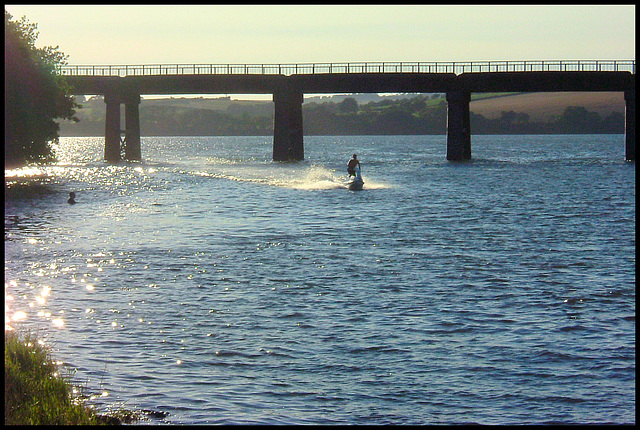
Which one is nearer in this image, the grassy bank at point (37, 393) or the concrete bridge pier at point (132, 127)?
the grassy bank at point (37, 393)

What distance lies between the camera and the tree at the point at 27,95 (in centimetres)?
6556

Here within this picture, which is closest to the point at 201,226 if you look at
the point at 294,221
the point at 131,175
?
the point at 294,221

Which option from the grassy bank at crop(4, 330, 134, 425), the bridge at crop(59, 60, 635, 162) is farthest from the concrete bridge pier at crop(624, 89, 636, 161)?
the grassy bank at crop(4, 330, 134, 425)

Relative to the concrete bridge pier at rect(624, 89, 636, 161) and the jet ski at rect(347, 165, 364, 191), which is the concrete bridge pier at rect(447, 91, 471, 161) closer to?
the concrete bridge pier at rect(624, 89, 636, 161)

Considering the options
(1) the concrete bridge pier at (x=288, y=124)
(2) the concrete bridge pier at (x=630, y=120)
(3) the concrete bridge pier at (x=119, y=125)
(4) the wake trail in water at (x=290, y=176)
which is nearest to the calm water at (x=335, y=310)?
(4) the wake trail in water at (x=290, y=176)

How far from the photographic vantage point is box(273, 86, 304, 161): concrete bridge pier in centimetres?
10512

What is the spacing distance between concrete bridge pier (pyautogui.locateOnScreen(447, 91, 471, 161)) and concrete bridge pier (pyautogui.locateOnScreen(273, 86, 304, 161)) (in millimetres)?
17288

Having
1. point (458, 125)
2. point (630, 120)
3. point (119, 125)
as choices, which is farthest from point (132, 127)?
point (630, 120)

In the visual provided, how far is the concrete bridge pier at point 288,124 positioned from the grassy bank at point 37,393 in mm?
87851

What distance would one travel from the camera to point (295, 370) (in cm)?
1889

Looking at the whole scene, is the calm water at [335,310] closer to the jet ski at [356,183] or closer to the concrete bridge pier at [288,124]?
the jet ski at [356,183]

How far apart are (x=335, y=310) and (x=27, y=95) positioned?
49.4 meters

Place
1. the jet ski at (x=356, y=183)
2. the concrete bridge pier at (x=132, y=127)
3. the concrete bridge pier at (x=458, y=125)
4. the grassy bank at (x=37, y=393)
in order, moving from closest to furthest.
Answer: the grassy bank at (x=37, y=393) < the jet ski at (x=356, y=183) < the concrete bridge pier at (x=458, y=125) < the concrete bridge pier at (x=132, y=127)

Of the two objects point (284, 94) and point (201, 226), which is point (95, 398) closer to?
point (201, 226)
